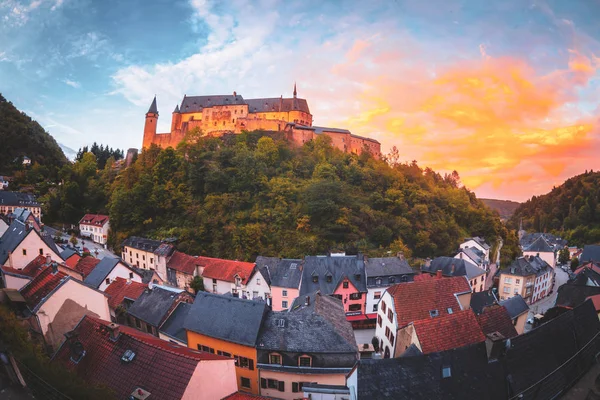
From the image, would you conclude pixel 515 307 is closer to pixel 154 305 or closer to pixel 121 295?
pixel 154 305

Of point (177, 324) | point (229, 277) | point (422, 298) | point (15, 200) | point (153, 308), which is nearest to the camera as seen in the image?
point (177, 324)

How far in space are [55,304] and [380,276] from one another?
21.7 metres

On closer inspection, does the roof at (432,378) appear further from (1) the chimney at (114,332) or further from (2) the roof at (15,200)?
(2) the roof at (15,200)

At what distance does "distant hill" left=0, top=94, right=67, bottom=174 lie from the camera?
65.6 meters

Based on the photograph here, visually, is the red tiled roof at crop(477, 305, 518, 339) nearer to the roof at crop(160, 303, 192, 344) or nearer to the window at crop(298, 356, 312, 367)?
the window at crop(298, 356, 312, 367)

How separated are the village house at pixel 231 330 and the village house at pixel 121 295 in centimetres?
706

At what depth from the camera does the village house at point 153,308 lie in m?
18.3

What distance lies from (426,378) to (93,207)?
57731 millimetres

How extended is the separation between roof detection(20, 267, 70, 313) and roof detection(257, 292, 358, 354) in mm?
8611

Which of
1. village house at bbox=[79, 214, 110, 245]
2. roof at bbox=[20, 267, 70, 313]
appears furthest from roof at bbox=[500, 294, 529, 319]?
village house at bbox=[79, 214, 110, 245]

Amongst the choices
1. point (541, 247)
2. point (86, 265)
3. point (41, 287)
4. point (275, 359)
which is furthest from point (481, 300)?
point (541, 247)

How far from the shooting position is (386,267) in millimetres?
27734

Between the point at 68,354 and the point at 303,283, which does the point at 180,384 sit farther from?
the point at 303,283

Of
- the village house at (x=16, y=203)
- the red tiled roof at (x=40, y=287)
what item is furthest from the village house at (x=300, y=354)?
the village house at (x=16, y=203)
